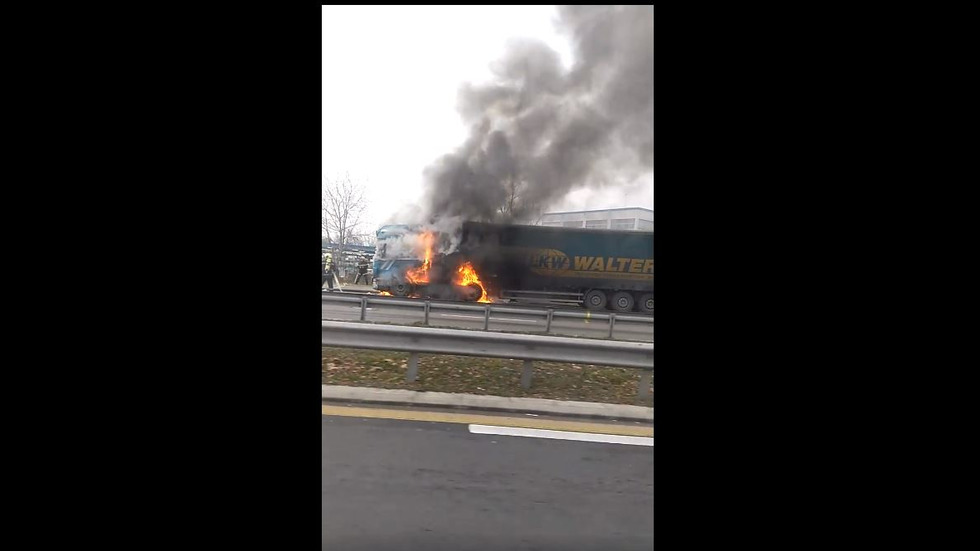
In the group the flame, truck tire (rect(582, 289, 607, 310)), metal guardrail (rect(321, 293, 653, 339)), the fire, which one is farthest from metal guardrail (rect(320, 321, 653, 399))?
truck tire (rect(582, 289, 607, 310))

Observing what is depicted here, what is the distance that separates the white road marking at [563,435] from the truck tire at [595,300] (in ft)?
38.6

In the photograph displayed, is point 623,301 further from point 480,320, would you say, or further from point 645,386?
point 645,386

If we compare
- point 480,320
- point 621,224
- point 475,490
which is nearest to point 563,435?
point 475,490

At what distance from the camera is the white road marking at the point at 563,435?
157 inches

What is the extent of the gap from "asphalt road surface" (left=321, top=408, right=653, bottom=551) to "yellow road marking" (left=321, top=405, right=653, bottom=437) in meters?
0.17

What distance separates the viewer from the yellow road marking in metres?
4.28

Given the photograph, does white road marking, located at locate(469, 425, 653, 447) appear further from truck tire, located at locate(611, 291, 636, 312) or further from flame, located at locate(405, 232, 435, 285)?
truck tire, located at locate(611, 291, 636, 312)

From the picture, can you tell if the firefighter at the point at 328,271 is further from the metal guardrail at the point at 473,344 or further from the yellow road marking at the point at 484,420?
the metal guardrail at the point at 473,344

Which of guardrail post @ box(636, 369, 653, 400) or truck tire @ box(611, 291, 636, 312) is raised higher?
truck tire @ box(611, 291, 636, 312)

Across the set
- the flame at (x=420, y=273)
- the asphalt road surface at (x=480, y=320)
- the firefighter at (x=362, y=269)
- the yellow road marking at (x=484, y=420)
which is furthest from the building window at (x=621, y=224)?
the yellow road marking at (x=484, y=420)
